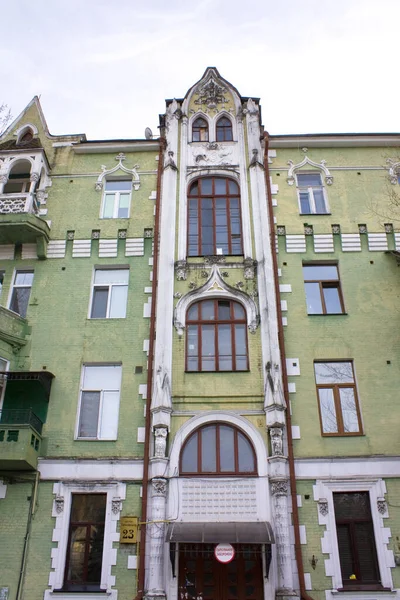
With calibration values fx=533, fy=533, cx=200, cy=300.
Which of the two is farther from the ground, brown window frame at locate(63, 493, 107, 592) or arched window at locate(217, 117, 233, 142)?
arched window at locate(217, 117, 233, 142)

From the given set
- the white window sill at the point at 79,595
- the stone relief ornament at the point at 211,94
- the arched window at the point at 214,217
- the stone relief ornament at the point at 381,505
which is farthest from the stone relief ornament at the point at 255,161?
the white window sill at the point at 79,595

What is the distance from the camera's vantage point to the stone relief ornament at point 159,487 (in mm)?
14125

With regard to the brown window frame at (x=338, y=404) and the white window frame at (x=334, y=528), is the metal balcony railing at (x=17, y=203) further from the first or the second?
the white window frame at (x=334, y=528)

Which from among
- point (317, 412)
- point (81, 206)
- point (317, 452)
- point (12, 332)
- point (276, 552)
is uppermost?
point (81, 206)

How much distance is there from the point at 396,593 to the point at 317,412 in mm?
4814

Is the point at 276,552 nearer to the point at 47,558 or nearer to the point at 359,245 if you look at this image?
the point at 47,558

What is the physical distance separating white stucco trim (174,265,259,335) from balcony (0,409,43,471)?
16.7 feet

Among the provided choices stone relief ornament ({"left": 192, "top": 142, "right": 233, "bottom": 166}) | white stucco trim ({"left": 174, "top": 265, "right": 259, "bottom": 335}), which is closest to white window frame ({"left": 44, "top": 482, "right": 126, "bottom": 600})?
white stucco trim ({"left": 174, "top": 265, "right": 259, "bottom": 335})

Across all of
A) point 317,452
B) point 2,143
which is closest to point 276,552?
point 317,452

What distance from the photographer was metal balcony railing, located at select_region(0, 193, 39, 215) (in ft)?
61.7

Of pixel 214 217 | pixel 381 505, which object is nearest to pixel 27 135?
pixel 214 217

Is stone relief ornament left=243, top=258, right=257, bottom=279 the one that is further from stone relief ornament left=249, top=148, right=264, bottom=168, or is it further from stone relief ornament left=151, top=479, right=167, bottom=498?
stone relief ornament left=151, top=479, right=167, bottom=498

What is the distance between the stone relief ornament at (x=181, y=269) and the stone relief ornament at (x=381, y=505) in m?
8.72

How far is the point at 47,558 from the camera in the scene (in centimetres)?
1385
